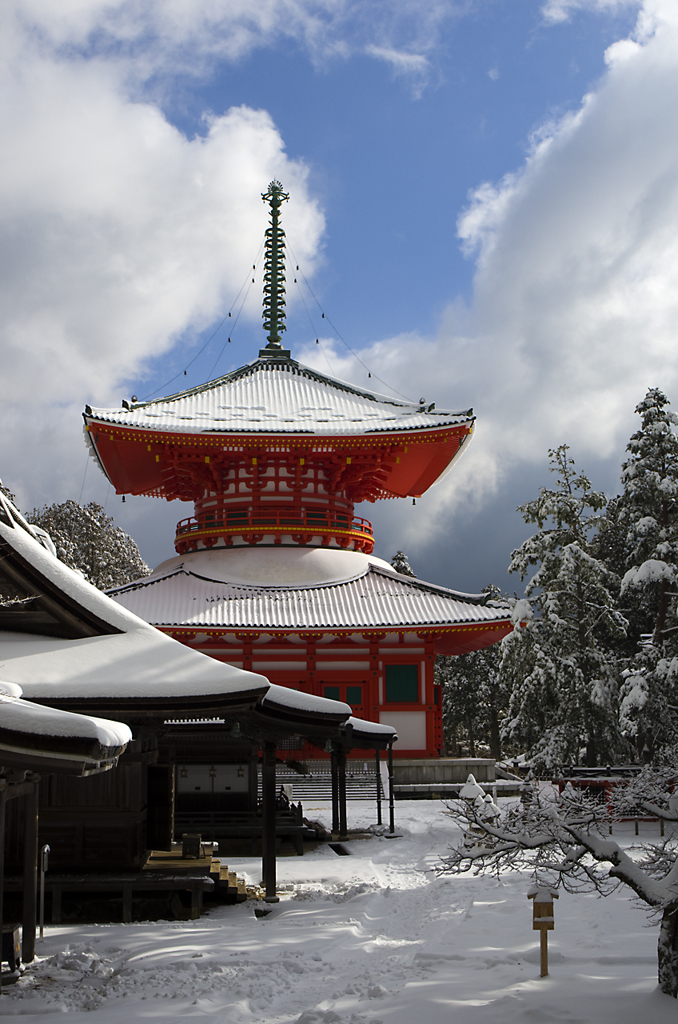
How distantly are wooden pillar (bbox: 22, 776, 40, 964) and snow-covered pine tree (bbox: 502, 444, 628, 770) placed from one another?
19060 mm

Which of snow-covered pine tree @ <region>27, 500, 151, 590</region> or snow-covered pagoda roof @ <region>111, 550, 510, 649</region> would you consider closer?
snow-covered pagoda roof @ <region>111, 550, 510, 649</region>

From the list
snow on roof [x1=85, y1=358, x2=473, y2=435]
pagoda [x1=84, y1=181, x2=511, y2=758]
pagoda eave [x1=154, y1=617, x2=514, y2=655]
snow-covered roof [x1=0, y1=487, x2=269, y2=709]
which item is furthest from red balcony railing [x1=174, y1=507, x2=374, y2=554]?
snow-covered roof [x1=0, y1=487, x2=269, y2=709]

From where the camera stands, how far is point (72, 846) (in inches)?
468

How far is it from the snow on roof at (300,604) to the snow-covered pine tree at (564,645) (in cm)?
145

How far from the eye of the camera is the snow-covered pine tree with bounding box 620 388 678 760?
2459 cm

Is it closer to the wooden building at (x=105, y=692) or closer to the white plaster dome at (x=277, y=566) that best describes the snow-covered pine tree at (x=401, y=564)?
the white plaster dome at (x=277, y=566)

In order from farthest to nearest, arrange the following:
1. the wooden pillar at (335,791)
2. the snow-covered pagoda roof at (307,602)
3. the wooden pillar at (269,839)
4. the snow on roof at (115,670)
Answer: the snow-covered pagoda roof at (307,602) < the wooden pillar at (335,791) < the wooden pillar at (269,839) < the snow on roof at (115,670)

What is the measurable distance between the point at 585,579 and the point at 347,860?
48.2ft

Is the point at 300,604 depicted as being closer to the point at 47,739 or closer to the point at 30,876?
the point at 30,876

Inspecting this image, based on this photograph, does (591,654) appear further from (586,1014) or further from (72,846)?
(586,1014)

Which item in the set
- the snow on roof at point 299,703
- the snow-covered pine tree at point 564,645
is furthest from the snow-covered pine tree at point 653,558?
the snow on roof at point 299,703

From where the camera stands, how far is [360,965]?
905 centimetres

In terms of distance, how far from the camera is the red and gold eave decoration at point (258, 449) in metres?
29.6

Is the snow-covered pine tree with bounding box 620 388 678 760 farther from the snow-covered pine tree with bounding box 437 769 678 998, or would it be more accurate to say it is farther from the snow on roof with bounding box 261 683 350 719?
the snow-covered pine tree with bounding box 437 769 678 998
